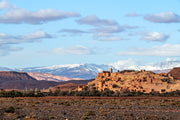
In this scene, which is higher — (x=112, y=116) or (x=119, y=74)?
(x=119, y=74)

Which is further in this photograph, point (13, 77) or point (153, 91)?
point (13, 77)

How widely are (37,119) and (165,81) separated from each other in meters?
46.9

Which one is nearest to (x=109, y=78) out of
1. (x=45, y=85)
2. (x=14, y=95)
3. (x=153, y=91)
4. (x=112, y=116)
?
(x=153, y=91)

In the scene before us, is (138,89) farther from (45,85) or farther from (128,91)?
(45,85)

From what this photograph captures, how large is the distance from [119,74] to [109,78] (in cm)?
288

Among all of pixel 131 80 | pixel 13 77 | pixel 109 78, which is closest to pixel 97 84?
pixel 109 78

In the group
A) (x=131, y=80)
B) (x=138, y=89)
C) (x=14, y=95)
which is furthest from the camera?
(x=131, y=80)

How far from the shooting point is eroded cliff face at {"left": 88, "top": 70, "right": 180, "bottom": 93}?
66438 mm

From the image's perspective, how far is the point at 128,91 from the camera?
209 feet

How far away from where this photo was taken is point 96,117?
1075 inches

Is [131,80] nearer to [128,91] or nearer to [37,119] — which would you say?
[128,91]

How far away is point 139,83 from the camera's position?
68.6 metres

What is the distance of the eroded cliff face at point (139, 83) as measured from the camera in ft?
218

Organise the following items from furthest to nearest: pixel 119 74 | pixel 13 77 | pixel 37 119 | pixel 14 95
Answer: pixel 13 77
pixel 119 74
pixel 14 95
pixel 37 119
